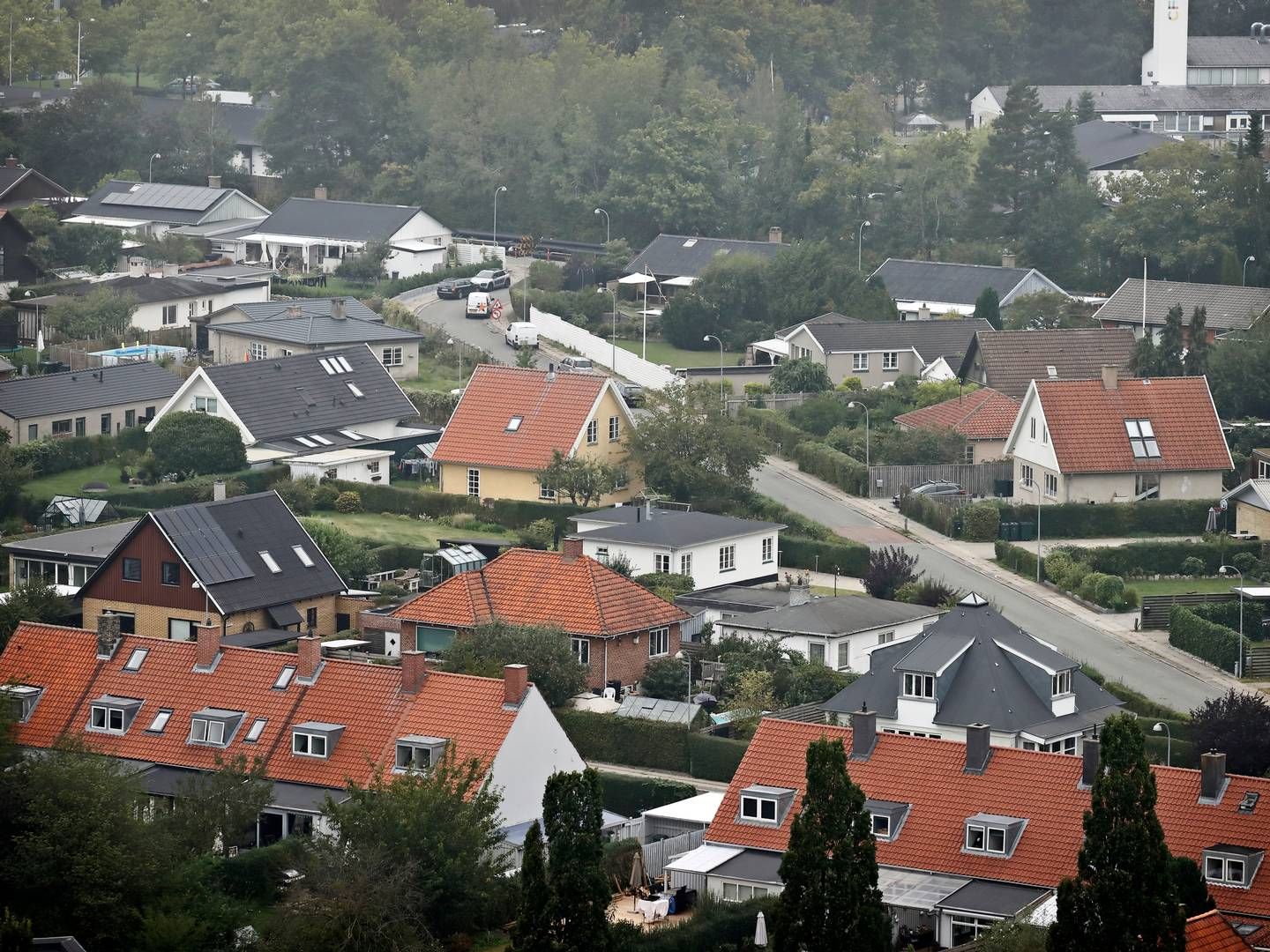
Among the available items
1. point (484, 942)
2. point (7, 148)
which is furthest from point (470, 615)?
point (7, 148)

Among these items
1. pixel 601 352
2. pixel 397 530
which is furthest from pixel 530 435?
pixel 601 352

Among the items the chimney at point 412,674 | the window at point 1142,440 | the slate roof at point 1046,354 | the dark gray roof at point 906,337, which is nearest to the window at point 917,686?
the chimney at point 412,674

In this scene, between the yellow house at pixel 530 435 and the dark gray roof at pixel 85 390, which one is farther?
the dark gray roof at pixel 85 390

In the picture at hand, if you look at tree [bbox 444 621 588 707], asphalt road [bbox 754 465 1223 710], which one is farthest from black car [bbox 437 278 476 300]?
tree [bbox 444 621 588 707]

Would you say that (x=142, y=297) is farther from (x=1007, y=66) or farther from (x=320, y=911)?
(x=1007, y=66)

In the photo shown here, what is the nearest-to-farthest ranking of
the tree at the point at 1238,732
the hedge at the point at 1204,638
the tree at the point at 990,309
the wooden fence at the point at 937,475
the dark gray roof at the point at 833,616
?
1. the tree at the point at 1238,732
2. the dark gray roof at the point at 833,616
3. the hedge at the point at 1204,638
4. the wooden fence at the point at 937,475
5. the tree at the point at 990,309

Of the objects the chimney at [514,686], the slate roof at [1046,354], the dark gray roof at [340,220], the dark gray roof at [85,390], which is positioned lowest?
the chimney at [514,686]

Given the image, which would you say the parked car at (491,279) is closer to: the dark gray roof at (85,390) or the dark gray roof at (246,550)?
the dark gray roof at (85,390)
